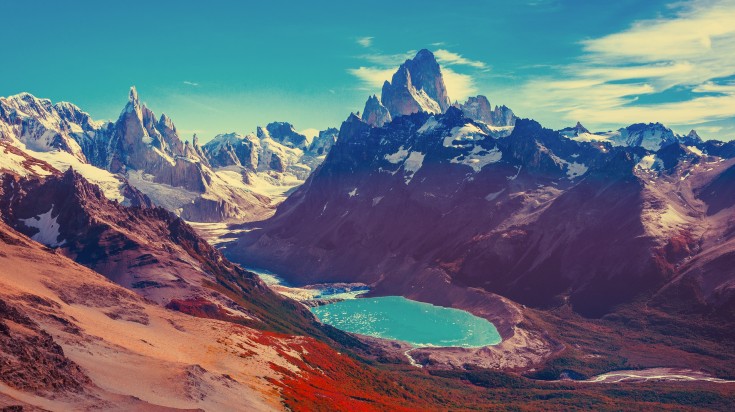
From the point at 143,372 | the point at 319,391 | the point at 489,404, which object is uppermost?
the point at 143,372

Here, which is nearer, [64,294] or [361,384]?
[64,294]

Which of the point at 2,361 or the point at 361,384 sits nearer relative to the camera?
the point at 2,361

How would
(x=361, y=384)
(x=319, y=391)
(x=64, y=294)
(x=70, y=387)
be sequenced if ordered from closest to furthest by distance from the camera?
(x=70, y=387) → (x=319, y=391) → (x=64, y=294) → (x=361, y=384)

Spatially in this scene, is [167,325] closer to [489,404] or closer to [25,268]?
[25,268]

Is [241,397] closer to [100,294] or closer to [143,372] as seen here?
[143,372]

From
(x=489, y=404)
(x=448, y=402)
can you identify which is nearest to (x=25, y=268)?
(x=448, y=402)

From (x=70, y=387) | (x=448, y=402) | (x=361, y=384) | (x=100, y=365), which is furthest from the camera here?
(x=448, y=402)

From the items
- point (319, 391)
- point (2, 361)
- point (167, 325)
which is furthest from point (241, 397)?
point (167, 325)

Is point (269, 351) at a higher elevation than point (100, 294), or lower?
lower

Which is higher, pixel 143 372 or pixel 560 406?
pixel 143 372
